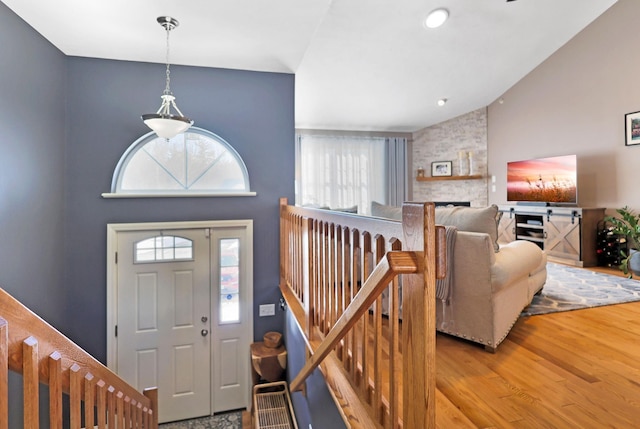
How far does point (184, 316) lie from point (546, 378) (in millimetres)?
3186

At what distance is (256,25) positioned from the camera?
285 cm

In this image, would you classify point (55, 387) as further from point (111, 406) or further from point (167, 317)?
point (167, 317)

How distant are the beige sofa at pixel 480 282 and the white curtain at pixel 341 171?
197 inches

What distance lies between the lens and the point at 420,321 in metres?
1.03

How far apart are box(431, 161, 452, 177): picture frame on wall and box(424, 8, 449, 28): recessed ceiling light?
11.9 ft

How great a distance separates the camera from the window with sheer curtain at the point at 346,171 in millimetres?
7523

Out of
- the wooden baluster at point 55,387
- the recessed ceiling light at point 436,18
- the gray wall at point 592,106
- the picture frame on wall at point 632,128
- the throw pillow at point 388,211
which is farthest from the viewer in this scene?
the gray wall at point 592,106

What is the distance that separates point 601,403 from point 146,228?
145 inches

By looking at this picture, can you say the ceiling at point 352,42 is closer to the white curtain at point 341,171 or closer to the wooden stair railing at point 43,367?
the white curtain at point 341,171

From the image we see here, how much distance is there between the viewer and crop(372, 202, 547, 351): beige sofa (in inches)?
91.6

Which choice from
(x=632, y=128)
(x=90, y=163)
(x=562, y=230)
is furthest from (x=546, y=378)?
(x=632, y=128)

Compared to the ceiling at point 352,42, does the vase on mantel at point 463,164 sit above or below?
below

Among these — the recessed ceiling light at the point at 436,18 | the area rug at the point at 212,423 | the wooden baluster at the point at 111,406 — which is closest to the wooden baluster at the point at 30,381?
the wooden baluster at the point at 111,406

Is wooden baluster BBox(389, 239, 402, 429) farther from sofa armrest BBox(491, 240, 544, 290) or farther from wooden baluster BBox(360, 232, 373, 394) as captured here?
sofa armrest BBox(491, 240, 544, 290)
